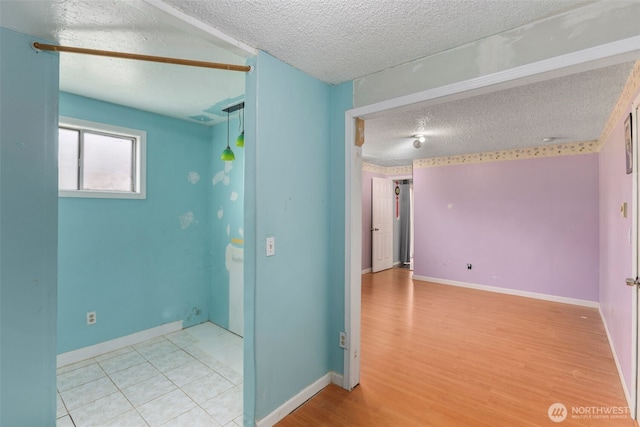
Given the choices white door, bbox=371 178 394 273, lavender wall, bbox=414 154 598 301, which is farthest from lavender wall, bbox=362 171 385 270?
lavender wall, bbox=414 154 598 301

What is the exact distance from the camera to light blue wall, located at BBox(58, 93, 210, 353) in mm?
2574

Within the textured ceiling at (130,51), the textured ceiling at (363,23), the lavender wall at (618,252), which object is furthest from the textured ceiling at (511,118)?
the textured ceiling at (130,51)

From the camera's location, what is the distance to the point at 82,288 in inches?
103

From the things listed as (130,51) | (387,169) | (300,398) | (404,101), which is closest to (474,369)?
(300,398)

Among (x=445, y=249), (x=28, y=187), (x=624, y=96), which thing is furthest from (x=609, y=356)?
(x=28, y=187)

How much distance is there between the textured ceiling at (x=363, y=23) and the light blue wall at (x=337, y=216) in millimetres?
418

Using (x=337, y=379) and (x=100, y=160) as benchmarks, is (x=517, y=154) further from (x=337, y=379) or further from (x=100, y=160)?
(x=100, y=160)

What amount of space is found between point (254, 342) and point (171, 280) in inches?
77.8

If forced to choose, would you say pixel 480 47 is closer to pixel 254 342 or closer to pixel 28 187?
pixel 254 342

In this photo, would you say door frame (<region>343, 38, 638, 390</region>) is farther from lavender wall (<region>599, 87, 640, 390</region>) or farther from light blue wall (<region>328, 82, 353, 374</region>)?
lavender wall (<region>599, 87, 640, 390</region>)

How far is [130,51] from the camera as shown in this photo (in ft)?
6.10

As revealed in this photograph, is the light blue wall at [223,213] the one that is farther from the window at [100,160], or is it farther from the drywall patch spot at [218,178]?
the window at [100,160]

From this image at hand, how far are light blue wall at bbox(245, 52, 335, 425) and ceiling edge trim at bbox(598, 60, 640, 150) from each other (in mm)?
2102

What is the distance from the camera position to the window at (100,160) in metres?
2.61
